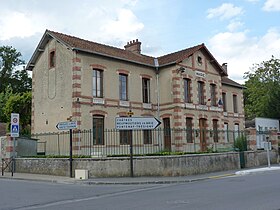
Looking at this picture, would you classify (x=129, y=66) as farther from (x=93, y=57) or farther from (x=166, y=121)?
(x=166, y=121)

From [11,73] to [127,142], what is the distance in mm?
38950

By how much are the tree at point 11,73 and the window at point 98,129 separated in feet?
114

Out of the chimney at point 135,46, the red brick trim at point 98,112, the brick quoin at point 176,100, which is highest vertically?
the chimney at point 135,46

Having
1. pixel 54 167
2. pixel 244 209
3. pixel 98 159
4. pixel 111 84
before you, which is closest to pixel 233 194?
pixel 244 209

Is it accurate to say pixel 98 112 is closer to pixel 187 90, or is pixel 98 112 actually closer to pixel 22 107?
pixel 187 90

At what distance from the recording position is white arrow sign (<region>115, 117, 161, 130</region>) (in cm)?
1800

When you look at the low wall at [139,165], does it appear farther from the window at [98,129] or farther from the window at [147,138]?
the window at [147,138]

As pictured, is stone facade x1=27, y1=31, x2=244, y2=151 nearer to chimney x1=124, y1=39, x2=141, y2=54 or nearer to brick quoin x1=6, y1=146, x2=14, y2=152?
chimney x1=124, y1=39, x2=141, y2=54

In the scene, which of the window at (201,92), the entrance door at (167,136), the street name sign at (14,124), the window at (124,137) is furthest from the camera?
the window at (201,92)

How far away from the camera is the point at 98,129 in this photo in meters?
24.7

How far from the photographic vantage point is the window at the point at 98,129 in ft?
78.5

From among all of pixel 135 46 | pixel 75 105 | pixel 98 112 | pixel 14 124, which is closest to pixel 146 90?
pixel 135 46

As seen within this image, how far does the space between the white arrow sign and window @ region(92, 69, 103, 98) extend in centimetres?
725

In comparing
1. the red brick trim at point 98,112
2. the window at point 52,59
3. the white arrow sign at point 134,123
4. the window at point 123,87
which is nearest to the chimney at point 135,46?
the window at point 123,87
